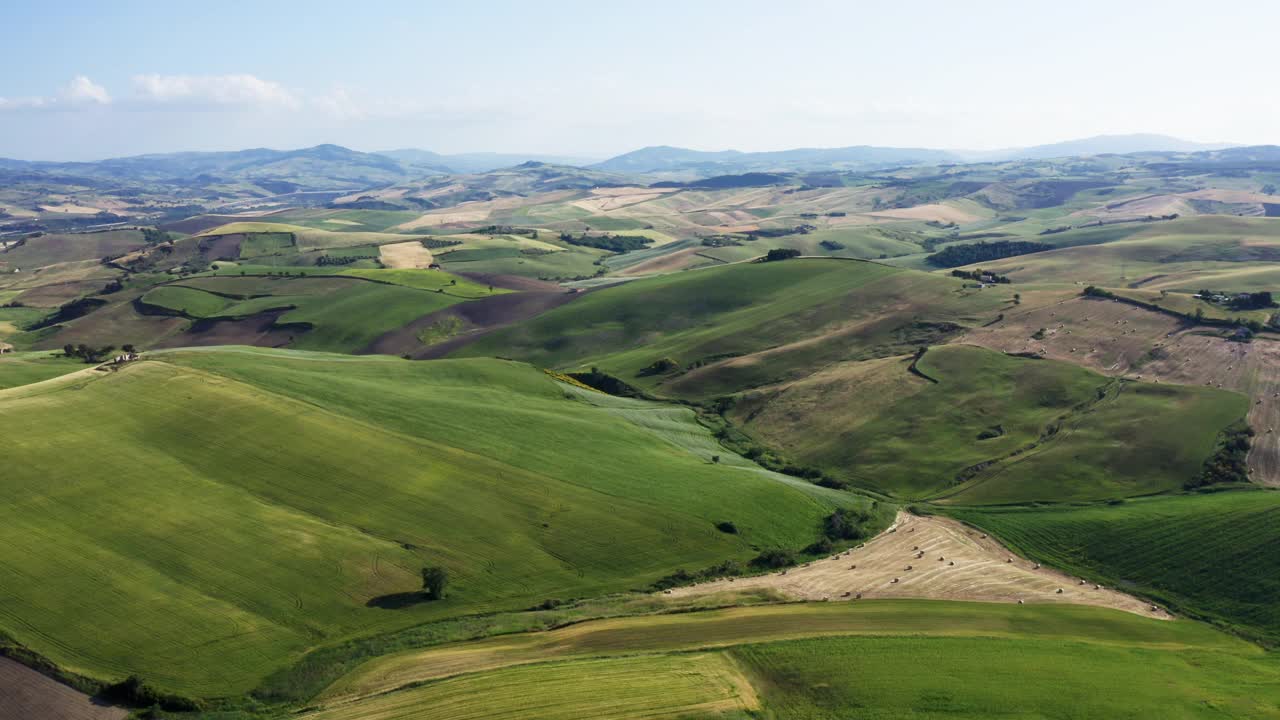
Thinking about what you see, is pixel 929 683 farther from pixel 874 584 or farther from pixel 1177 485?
pixel 1177 485

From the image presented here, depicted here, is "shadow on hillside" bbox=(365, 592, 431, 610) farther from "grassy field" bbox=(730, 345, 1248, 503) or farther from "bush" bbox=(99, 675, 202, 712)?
"grassy field" bbox=(730, 345, 1248, 503)

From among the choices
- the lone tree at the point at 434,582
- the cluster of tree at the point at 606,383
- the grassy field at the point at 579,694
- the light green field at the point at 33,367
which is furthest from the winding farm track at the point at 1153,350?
the light green field at the point at 33,367

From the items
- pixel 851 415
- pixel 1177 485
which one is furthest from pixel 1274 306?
pixel 851 415

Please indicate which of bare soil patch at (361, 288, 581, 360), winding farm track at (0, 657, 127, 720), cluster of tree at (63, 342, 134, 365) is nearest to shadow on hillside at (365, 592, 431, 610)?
winding farm track at (0, 657, 127, 720)

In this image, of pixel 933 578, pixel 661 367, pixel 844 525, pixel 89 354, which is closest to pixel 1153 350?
pixel 844 525

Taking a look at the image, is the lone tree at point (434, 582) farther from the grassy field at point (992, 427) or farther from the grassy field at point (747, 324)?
the grassy field at point (747, 324)
